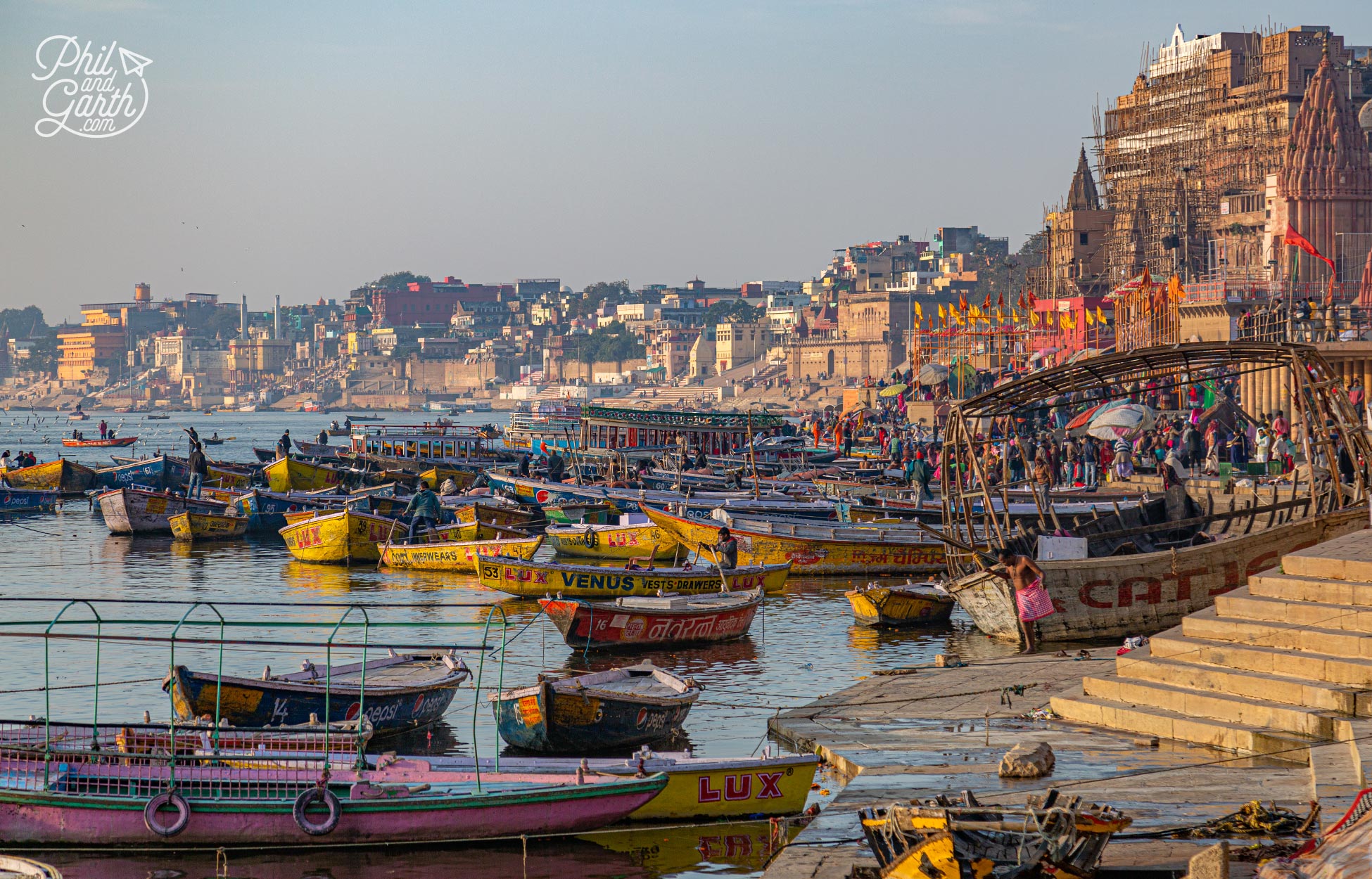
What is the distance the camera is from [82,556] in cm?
3553

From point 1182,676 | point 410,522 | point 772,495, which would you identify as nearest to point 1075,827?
point 1182,676

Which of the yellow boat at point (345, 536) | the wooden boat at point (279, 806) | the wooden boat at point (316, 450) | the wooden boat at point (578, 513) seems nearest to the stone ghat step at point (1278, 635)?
the wooden boat at point (279, 806)

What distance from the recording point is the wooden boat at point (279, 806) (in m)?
11.1

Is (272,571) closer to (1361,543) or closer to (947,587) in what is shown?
(947,587)

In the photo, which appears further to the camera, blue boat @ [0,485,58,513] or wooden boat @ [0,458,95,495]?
wooden boat @ [0,458,95,495]

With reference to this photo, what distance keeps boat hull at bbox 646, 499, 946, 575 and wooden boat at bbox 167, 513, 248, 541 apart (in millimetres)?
13768

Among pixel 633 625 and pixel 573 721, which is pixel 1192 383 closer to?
pixel 633 625

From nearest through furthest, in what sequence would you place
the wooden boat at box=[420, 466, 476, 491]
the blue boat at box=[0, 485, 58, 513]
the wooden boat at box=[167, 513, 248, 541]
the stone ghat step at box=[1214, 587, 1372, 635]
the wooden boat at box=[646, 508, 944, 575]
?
the stone ghat step at box=[1214, 587, 1372, 635] → the wooden boat at box=[646, 508, 944, 575] → the wooden boat at box=[167, 513, 248, 541] → the wooden boat at box=[420, 466, 476, 491] → the blue boat at box=[0, 485, 58, 513]

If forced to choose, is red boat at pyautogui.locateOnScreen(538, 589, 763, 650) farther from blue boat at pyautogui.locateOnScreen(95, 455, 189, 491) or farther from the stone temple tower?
the stone temple tower

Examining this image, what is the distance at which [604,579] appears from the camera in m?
23.3

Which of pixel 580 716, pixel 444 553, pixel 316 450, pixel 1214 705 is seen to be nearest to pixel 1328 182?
pixel 316 450

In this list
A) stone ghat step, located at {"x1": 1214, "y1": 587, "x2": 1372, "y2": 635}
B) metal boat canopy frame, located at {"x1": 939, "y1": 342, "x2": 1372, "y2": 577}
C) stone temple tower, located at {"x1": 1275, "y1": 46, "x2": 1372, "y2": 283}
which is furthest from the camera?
stone temple tower, located at {"x1": 1275, "y1": 46, "x2": 1372, "y2": 283}

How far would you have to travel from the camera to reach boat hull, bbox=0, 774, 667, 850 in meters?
11.1

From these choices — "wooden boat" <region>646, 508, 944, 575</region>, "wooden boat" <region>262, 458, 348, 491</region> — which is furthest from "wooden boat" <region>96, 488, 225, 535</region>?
"wooden boat" <region>646, 508, 944, 575</region>
